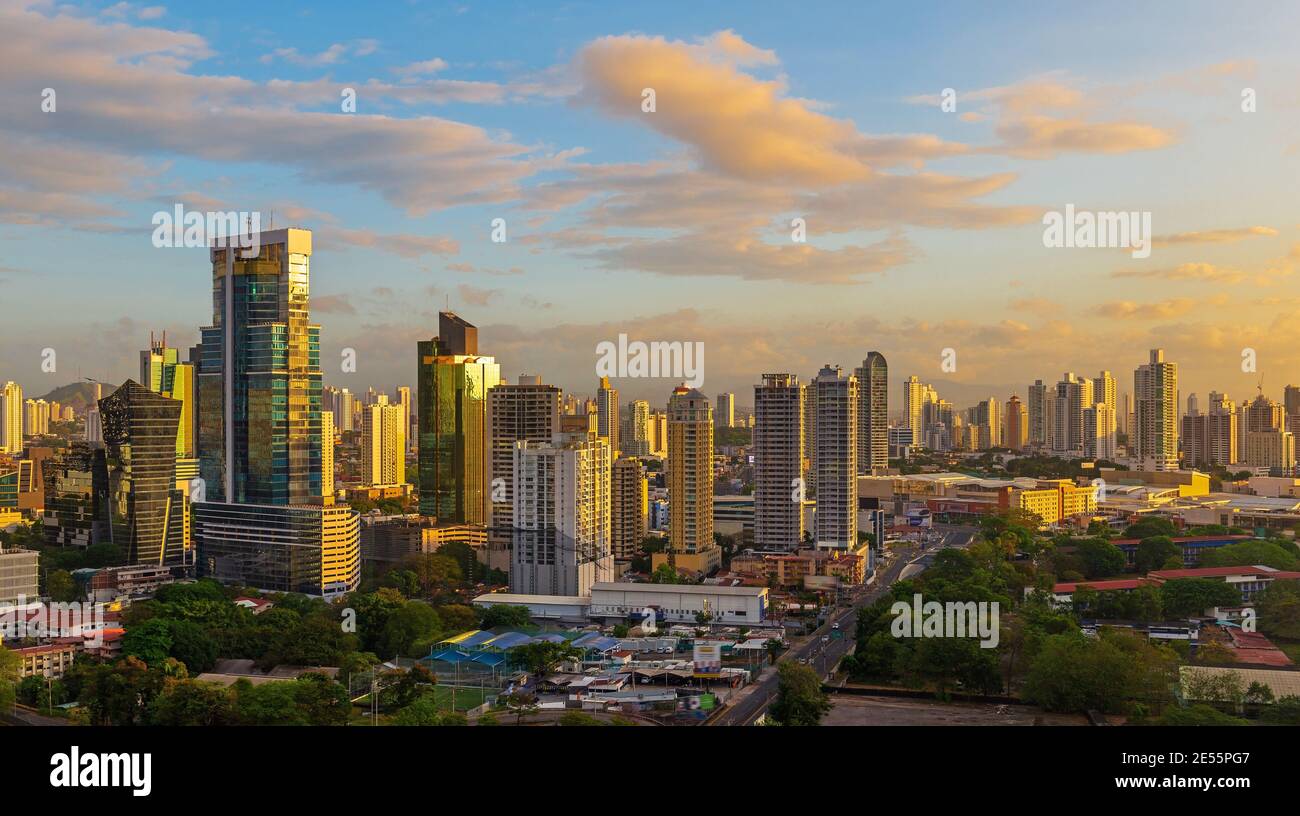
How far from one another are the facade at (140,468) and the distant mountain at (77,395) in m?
1.88

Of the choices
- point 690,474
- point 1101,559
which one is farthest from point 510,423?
point 1101,559

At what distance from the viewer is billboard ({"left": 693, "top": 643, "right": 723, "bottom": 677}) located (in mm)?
6742

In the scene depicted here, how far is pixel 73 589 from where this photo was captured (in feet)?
31.4

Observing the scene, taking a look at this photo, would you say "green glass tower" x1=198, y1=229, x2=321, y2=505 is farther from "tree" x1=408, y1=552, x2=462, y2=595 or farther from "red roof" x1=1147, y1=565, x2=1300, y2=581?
"red roof" x1=1147, y1=565, x2=1300, y2=581

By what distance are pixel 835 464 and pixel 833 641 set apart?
139 inches

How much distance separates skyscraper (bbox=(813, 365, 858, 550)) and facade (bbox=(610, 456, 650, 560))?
194 cm

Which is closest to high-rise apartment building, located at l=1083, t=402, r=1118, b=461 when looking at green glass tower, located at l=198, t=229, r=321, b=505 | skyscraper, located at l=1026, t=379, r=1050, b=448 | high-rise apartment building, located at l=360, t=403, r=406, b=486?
skyscraper, located at l=1026, t=379, r=1050, b=448

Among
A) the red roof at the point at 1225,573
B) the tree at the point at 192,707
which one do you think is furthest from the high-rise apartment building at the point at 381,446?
the tree at the point at 192,707

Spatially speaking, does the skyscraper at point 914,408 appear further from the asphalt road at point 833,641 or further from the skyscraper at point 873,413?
the asphalt road at point 833,641

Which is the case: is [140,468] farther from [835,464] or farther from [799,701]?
[799,701]

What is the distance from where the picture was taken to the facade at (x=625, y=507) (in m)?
11.6

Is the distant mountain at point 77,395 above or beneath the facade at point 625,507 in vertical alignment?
above
